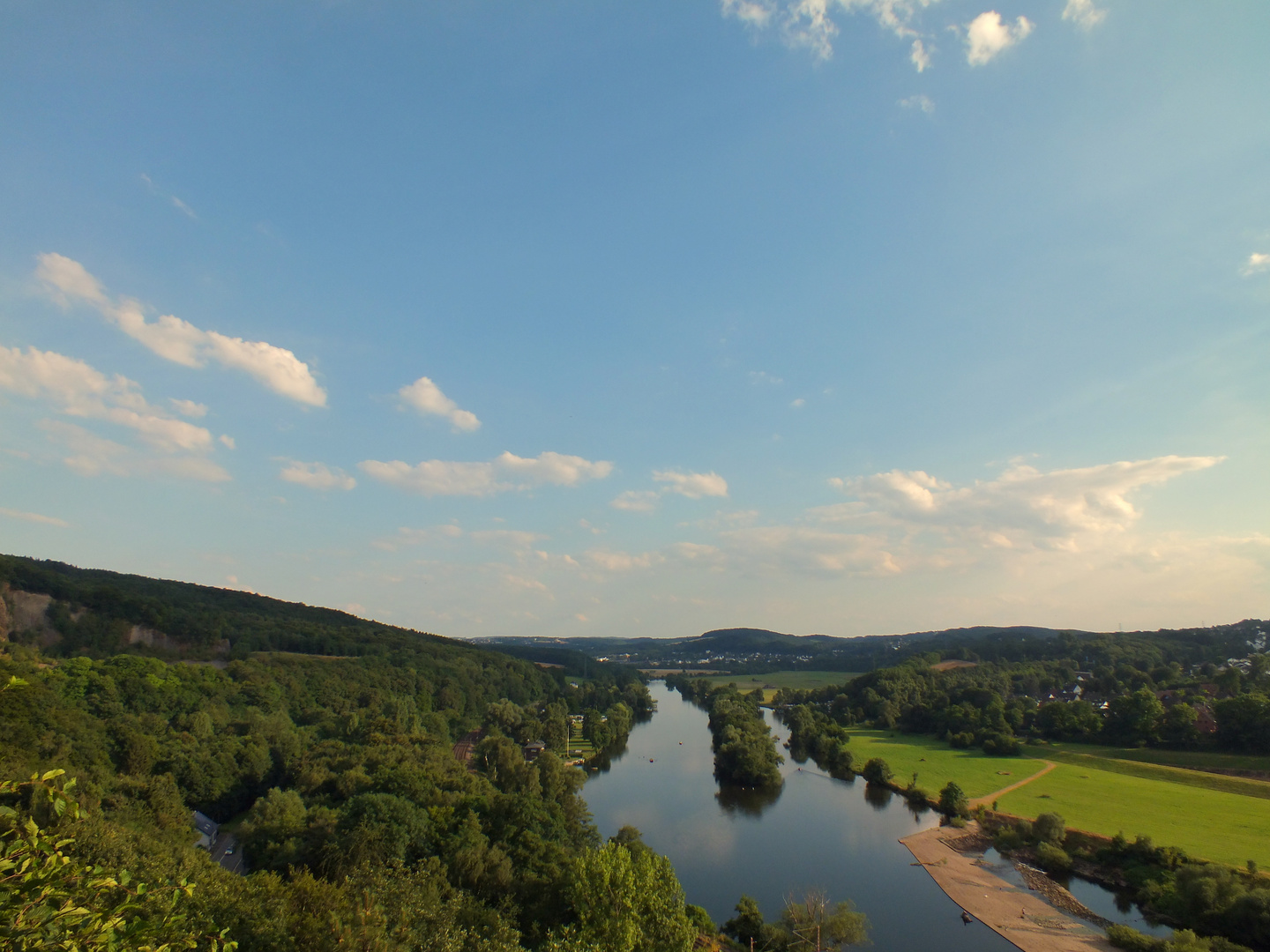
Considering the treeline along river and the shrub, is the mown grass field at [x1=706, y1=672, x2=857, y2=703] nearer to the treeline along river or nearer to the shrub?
the treeline along river

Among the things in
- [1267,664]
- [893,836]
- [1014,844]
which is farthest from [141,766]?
[1267,664]

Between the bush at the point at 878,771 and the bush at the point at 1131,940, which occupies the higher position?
the bush at the point at 1131,940

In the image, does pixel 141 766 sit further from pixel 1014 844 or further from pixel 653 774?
pixel 1014 844

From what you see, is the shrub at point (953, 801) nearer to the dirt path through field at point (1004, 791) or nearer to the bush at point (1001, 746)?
the dirt path through field at point (1004, 791)

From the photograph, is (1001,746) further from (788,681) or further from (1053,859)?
(788,681)

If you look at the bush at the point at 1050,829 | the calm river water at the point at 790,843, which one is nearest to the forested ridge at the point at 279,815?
the calm river water at the point at 790,843

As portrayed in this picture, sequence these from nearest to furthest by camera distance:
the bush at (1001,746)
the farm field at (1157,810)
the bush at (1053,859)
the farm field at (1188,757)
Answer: the farm field at (1157,810) → the bush at (1053,859) → the farm field at (1188,757) → the bush at (1001,746)
